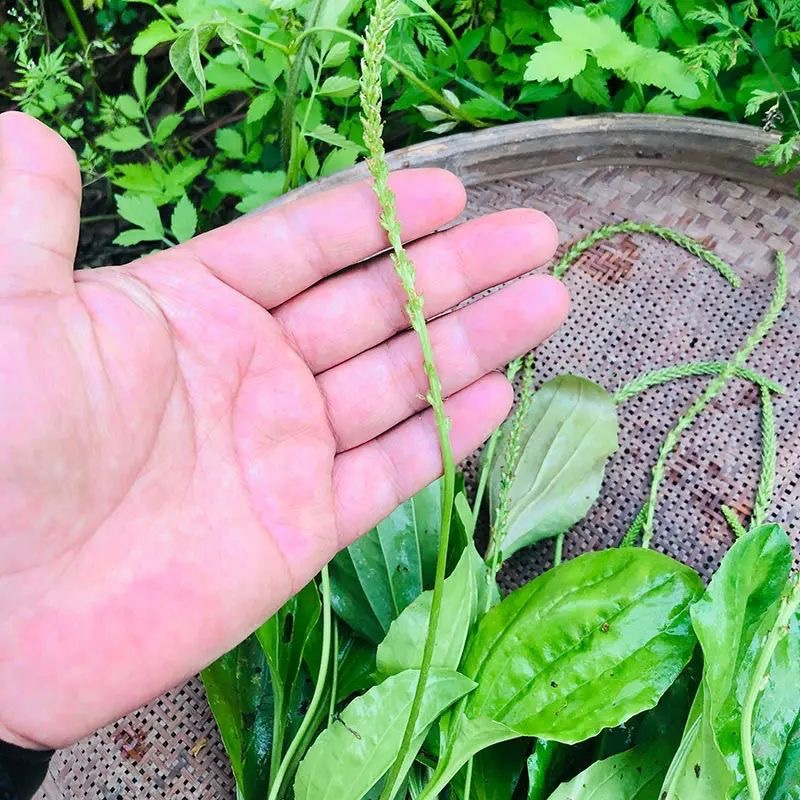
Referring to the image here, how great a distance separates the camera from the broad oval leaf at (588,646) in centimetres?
87

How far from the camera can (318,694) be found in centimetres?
99

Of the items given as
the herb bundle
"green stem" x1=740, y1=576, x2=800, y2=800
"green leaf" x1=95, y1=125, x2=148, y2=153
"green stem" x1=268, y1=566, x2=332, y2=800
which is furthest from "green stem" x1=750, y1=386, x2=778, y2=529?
"green leaf" x1=95, y1=125, x2=148, y2=153

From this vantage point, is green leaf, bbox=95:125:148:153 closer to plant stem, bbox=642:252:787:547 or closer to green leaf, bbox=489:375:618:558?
green leaf, bbox=489:375:618:558

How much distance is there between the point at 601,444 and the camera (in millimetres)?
1073

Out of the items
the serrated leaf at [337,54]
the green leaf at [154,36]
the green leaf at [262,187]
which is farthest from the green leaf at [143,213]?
the serrated leaf at [337,54]

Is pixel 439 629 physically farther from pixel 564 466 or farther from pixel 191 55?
pixel 191 55

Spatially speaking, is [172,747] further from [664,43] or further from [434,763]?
[664,43]

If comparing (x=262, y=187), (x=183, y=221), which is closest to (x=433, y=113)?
(x=262, y=187)

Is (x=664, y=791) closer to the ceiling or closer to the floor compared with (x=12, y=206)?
closer to the floor

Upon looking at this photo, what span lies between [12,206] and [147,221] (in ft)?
1.70

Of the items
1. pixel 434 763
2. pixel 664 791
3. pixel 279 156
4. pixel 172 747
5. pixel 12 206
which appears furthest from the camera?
pixel 279 156

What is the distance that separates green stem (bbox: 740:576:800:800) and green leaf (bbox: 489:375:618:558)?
0.32m

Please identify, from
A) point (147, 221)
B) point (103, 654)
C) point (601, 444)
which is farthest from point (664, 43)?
point (103, 654)

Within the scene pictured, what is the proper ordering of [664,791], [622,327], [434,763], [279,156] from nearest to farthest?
[664,791] → [434,763] → [622,327] → [279,156]
